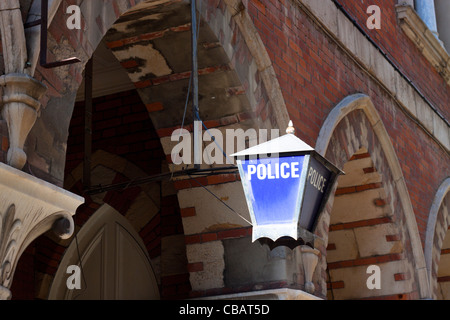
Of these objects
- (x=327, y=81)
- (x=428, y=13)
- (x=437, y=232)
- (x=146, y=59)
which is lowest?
(x=437, y=232)

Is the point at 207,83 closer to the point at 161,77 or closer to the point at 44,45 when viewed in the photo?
the point at 161,77

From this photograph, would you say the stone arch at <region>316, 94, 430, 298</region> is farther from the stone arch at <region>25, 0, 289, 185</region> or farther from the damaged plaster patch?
the damaged plaster patch

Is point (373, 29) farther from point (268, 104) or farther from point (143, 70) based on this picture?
point (143, 70)

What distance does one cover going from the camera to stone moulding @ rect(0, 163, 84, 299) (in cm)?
301

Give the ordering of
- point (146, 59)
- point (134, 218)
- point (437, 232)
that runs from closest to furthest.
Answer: point (146, 59)
point (134, 218)
point (437, 232)

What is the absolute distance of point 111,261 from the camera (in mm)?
7426

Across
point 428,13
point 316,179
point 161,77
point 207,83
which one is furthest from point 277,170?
point 428,13

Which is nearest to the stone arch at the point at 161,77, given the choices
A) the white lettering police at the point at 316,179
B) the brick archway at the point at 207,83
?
the brick archway at the point at 207,83

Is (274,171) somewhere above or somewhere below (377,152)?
below

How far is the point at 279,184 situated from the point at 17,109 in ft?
4.00

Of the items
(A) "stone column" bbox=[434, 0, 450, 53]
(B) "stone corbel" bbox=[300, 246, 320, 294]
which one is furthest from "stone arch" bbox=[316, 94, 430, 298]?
(A) "stone column" bbox=[434, 0, 450, 53]

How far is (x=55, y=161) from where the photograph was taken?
11.0 ft

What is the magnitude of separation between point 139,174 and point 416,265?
2.47m
